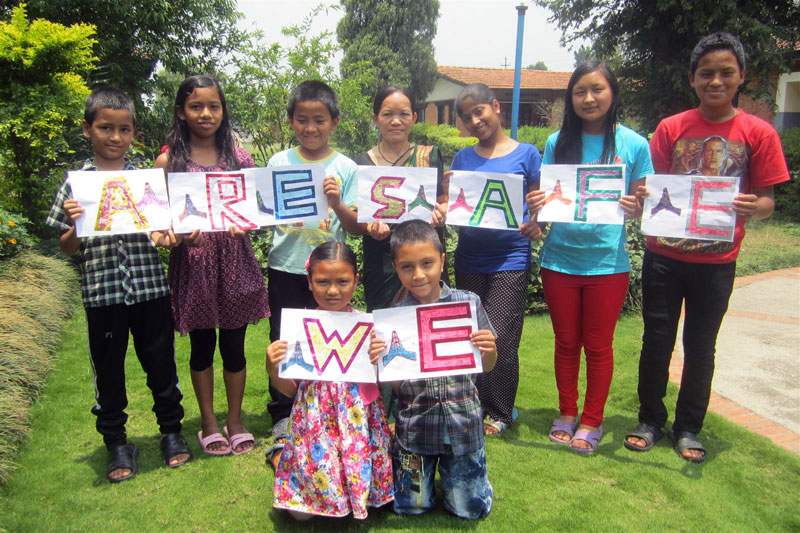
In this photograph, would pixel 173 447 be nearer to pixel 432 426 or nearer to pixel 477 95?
pixel 432 426

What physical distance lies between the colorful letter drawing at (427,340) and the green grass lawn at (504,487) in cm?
72

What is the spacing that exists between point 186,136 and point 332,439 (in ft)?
5.57

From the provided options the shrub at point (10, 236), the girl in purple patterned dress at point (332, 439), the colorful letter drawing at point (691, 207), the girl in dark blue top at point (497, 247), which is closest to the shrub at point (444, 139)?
the shrub at point (10, 236)

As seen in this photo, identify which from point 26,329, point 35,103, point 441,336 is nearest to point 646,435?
point 441,336

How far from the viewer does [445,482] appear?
254 centimetres

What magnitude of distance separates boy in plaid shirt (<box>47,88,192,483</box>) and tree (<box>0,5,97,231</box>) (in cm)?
400

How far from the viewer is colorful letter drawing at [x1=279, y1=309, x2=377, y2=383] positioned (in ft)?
7.84

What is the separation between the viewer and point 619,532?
2.44 m

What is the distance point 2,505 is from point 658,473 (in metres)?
3.27

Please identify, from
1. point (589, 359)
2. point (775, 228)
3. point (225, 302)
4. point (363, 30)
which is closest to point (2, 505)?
point (225, 302)

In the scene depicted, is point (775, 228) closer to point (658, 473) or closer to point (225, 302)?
point (658, 473)

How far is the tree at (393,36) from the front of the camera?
1225 inches

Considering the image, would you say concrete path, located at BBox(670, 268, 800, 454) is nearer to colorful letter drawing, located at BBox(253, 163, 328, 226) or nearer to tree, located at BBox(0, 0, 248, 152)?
colorful letter drawing, located at BBox(253, 163, 328, 226)

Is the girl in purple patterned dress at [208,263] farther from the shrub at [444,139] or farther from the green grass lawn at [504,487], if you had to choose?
the shrub at [444,139]
